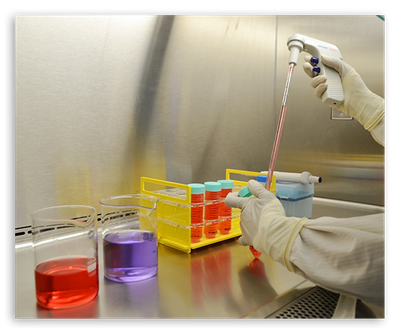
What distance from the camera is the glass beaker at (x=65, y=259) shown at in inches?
29.3

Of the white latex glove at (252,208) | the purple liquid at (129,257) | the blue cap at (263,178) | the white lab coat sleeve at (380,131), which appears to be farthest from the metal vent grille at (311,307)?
the white lab coat sleeve at (380,131)

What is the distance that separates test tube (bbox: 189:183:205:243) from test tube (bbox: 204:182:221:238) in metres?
0.04

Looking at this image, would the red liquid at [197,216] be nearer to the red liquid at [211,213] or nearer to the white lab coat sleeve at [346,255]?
the red liquid at [211,213]

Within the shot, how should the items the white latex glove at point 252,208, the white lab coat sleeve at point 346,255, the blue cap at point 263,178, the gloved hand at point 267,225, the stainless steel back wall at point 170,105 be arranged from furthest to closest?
the blue cap at point 263,178
the stainless steel back wall at point 170,105
the white latex glove at point 252,208
the gloved hand at point 267,225
the white lab coat sleeve at point 346,255

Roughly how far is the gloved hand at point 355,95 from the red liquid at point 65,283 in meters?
1.08

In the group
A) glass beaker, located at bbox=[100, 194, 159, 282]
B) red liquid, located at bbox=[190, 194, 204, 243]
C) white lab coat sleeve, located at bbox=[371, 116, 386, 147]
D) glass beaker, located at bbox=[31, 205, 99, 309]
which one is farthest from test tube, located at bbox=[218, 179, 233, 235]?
white lab coat sleeve, located at bbox=[371, 116, 386, 147]

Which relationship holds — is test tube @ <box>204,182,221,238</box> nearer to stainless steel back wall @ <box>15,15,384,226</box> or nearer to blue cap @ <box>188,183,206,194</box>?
blue cap @ <box>188,183,206,194</box>

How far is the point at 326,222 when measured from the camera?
0.83 metres

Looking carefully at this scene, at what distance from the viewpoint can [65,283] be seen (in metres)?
0.74

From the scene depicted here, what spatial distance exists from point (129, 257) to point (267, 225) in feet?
1.31

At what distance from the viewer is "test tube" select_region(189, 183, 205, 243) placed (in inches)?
43.1

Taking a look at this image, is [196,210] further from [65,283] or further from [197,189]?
[65,283]

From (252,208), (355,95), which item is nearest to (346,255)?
(252,208)
